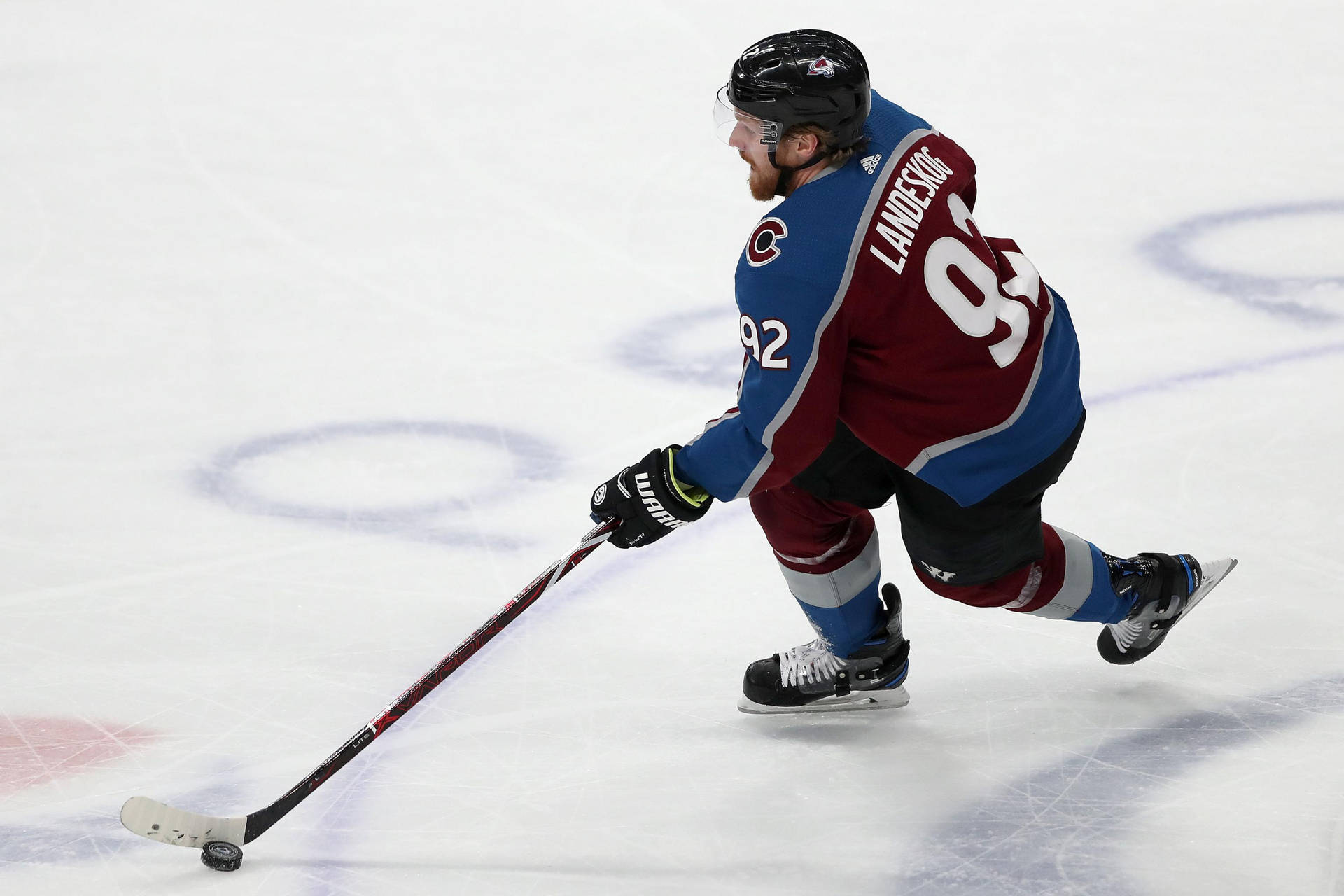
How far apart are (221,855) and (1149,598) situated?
1503 millimetres

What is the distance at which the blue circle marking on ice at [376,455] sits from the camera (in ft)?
10.1

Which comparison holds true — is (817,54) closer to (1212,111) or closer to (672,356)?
(672,356)

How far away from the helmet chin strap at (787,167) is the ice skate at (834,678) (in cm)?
74

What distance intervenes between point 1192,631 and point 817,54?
1324 mm

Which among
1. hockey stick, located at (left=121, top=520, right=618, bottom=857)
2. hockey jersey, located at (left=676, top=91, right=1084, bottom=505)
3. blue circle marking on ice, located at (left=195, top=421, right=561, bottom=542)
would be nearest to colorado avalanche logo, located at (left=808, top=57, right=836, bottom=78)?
hockey jersey, located at (left=676, top=91, right=1084, bottom=505)

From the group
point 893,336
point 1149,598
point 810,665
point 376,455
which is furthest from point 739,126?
point 376,455

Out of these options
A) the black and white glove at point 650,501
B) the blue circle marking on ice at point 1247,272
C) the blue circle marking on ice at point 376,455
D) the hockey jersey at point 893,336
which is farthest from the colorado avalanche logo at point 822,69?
the blue circle marking on ice at point 1247,272

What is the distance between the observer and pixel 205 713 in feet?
7.98

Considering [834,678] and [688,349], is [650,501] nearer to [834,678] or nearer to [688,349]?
[834,678]

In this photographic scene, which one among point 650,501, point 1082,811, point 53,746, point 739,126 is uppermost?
point 739,126

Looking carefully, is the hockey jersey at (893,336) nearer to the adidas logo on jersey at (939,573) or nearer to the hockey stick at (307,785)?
the adidas logo on jersey at (939,573)

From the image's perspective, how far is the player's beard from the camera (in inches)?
78.0

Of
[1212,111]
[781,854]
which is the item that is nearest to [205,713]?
[781,854]

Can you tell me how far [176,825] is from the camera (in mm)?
2023
